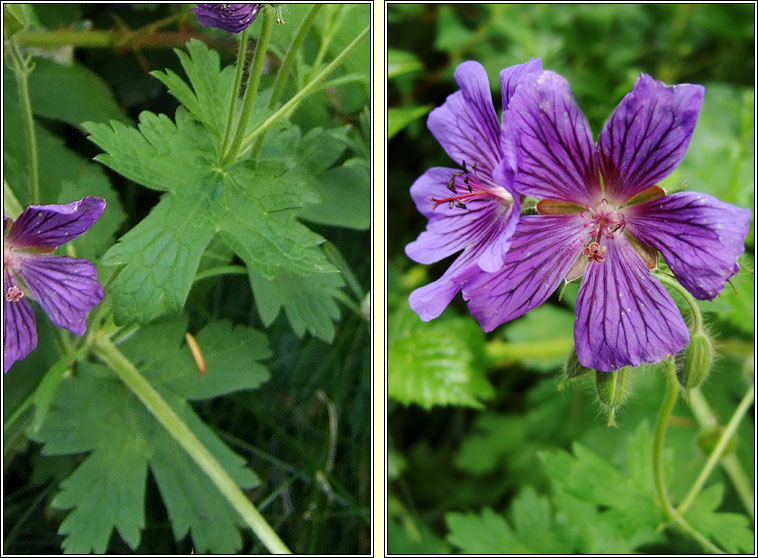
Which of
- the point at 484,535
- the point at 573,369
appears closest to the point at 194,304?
the point at 573,369

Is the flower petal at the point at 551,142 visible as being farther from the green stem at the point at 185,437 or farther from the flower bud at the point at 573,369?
the green stem at the point at 185,437

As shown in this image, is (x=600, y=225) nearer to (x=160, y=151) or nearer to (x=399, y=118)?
(x=160, y=151)

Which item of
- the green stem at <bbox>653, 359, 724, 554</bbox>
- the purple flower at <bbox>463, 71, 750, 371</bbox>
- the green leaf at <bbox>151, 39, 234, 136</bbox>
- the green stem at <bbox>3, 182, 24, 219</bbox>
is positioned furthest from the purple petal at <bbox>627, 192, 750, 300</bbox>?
the green stem at <bbox>3, 182, 24, 219</bbox>

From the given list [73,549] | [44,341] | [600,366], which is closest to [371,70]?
[600,366]

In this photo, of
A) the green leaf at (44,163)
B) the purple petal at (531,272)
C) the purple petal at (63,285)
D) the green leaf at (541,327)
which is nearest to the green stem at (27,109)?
the green leaf at (44,163)

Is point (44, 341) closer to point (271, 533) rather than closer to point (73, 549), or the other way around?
point (73, 549)

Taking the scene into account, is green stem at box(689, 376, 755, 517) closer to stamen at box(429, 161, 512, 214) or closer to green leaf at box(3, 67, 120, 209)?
stamen at box(429, 161, 512, 214)

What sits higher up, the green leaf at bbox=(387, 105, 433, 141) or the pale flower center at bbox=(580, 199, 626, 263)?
the green leaf at bbox=(387, 105, 433, 141)

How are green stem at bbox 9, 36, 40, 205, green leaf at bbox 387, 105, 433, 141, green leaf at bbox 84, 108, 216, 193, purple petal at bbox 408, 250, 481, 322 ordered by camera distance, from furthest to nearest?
green leaf at bbox 387, 105, 433, 141 → green stem at bbox 9, 36, 40, 205 → green leaf at bbox 84, 108, 216, 193 → purple petal at bbox 408, 250, 481, 322
